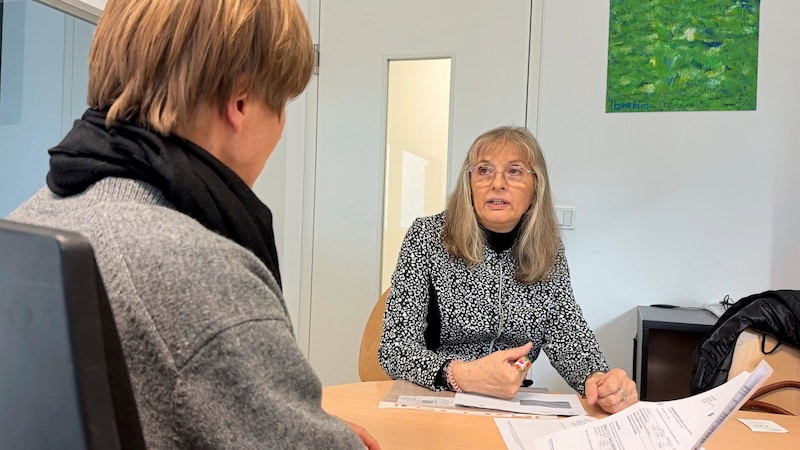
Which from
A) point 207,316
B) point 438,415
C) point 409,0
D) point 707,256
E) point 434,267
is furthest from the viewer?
point 409,0

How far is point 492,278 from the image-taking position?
1.57 meters

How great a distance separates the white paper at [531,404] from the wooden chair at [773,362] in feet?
2.19

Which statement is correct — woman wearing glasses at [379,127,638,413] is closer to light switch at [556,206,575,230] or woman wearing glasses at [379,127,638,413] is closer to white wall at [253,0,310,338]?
light switch at [556,206,575,230]

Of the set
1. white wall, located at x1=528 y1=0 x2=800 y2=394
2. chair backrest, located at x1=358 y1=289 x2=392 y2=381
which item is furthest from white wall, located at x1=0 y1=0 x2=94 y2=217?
white wall, located at x1=528 y1=0 x2=800 y2=394

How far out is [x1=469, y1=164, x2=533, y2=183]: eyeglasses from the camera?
163 cm

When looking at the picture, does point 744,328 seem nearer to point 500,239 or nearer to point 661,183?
point 500,239

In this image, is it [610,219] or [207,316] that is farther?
[610,219]

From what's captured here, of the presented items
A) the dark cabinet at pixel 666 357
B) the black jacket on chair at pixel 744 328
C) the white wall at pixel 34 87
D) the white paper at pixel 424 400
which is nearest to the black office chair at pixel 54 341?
the white paper at pixel 424 400

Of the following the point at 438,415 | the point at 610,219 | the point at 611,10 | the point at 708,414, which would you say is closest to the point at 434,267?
the point at 438,415

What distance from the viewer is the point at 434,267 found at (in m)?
1.56

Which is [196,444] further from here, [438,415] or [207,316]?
[438,415]

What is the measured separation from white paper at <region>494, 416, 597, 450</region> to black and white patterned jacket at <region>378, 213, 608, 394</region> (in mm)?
389

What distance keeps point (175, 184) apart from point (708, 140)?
2361 mm

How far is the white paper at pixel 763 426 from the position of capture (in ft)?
3.61
